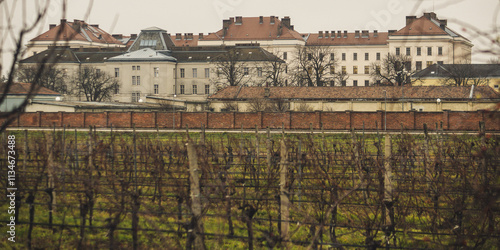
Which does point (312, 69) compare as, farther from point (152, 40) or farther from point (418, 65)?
point (152, 40)

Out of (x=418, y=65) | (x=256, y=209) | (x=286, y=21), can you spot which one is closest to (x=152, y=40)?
(x=286, y=21)

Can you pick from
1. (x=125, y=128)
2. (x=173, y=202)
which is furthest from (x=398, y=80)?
(x=173, y=202)

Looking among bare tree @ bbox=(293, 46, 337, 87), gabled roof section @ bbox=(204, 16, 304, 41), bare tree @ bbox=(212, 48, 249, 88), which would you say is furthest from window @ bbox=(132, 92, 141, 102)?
gabled roof section @ bbox=(204, 16, 304, 41)

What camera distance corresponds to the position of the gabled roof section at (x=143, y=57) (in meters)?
93.2

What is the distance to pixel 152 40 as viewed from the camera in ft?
346

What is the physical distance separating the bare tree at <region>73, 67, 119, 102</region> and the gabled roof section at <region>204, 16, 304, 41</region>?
3138 cm

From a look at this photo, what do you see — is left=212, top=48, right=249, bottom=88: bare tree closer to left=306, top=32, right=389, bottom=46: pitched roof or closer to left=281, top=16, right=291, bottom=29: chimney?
left=281, top=16, right=291, bottom=29: chimney

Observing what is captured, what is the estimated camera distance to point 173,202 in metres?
15.7

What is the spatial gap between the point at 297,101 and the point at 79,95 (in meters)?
38.0

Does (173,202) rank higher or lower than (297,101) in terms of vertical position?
lower

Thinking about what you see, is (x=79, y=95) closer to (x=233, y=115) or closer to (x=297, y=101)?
(x=297, y=101)

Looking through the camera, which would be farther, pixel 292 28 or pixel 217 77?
pixel 292 28

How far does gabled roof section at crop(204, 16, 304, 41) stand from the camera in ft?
390

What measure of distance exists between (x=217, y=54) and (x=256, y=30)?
26.7 meters
